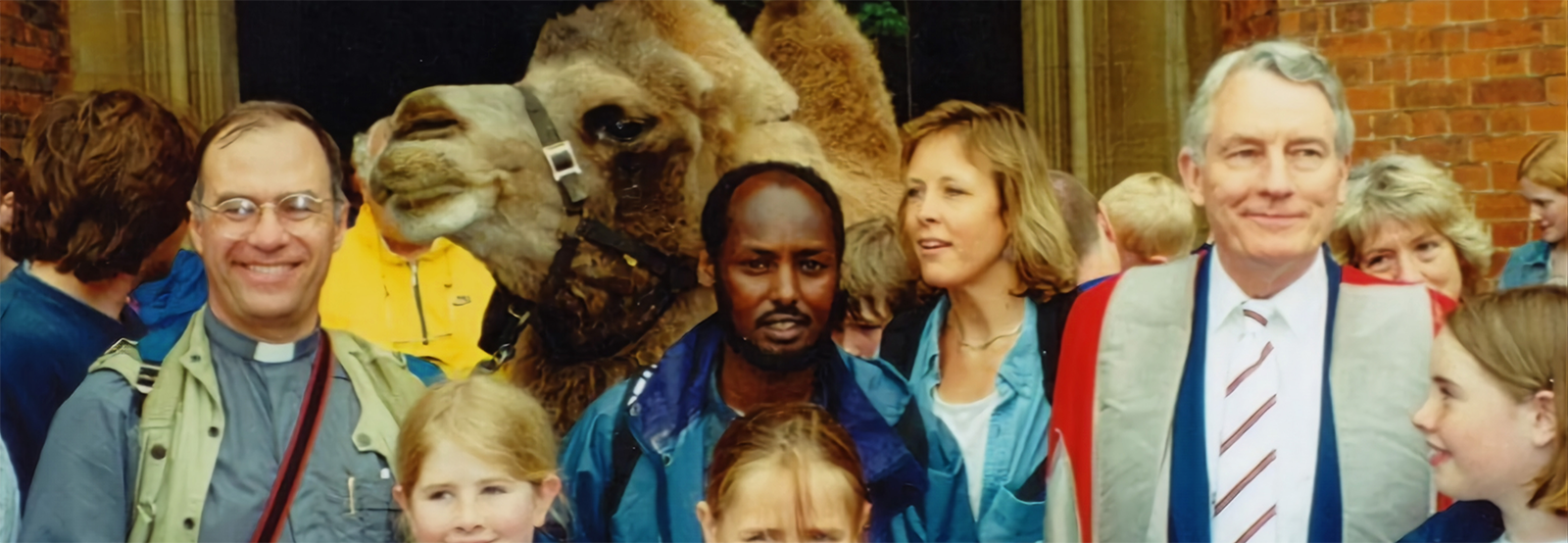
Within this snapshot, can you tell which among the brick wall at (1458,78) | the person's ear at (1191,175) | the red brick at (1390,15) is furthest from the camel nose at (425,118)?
the red brick at (1390,15)

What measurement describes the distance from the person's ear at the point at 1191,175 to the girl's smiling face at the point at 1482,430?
65 cm

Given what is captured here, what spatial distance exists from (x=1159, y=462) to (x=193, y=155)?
248 centimetres

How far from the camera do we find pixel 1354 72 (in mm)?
4086

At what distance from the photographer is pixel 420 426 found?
13.0 feet

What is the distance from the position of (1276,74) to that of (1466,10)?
61cm

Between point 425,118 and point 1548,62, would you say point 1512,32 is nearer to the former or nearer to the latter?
point 1548,62

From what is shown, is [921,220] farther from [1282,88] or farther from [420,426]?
[420,426]

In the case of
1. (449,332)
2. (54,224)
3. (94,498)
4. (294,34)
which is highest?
(294,34)

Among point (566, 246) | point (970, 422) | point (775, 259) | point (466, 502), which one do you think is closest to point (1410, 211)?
point (970, 422)

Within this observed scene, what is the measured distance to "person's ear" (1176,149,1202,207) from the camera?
13.0 feet

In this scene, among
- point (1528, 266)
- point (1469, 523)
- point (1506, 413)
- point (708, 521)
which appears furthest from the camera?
point (1528, 266)

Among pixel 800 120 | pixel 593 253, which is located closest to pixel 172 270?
pixel 593 253

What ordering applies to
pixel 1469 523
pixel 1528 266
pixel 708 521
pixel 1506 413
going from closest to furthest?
pixel 1506 413 < pixel 1469 523 < pixel 708 521 < pixel 1528 266

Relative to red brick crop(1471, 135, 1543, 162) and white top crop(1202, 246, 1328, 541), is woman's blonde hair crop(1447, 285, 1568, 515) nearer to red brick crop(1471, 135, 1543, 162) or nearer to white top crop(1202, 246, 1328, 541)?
white top crop(1202, 246, 1328, 541)
